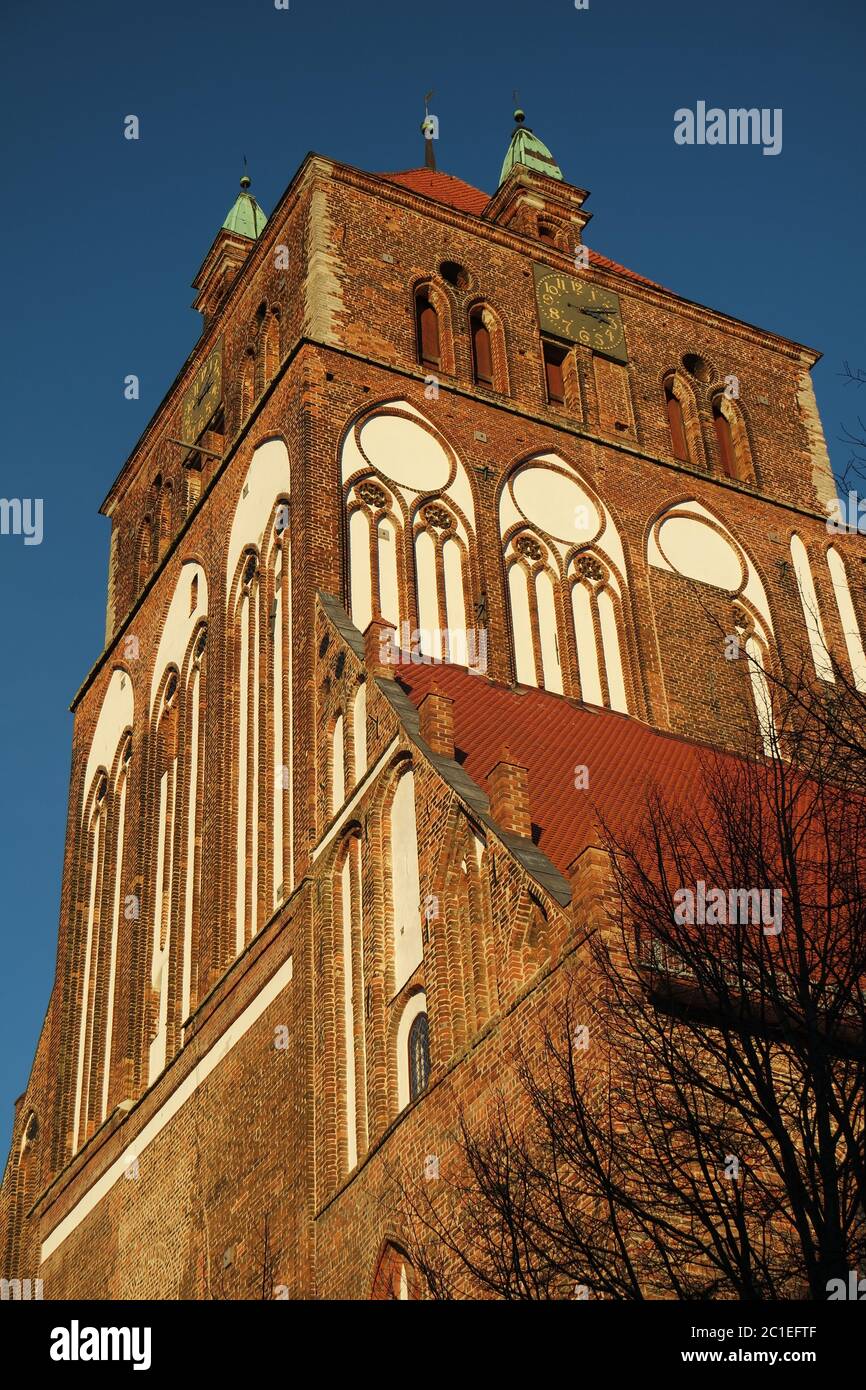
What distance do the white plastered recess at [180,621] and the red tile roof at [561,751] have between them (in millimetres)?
4397

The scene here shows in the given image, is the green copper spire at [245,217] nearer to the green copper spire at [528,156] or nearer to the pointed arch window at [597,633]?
the green copper spire at [528,156]

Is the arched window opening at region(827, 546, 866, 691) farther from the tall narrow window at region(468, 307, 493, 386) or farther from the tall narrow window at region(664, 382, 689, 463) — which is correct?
the tall narrow window at region(468, 307, 493, 386)

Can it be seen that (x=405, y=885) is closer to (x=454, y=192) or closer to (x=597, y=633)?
(x=597, y=633)

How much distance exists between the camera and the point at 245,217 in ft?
88.4

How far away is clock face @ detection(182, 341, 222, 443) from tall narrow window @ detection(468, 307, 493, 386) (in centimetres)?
315

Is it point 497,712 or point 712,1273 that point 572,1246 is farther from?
point 497,712

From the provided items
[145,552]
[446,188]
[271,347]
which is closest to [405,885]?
[271,347]

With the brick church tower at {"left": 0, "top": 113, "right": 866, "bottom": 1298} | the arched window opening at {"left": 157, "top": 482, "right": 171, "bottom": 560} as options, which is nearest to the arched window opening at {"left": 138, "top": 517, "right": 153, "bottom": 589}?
the brick church tower at {"left": 0, "top": 113, "right": 866, "bottom": 1298}

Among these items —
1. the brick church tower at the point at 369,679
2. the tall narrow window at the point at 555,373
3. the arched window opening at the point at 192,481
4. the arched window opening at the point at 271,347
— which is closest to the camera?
the brick church tower at the point at 369,679

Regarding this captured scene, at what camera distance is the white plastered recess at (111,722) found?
23.2 meters

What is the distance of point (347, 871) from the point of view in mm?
16156

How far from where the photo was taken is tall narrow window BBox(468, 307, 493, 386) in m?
22.2

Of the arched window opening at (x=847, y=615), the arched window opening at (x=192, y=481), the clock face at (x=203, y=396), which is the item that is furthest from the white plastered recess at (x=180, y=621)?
the arched window opening at (x=847, y=615)
